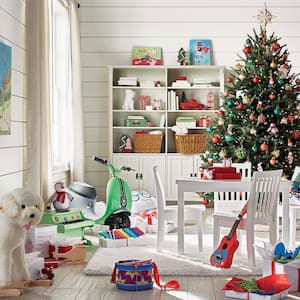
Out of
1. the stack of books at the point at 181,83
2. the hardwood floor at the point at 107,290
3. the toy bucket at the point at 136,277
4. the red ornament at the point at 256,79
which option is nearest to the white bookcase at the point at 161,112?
the stack of books at the point at 181,83

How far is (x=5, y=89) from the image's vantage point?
551 cm

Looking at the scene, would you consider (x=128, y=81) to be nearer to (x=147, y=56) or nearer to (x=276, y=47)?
(x=147, y=56)

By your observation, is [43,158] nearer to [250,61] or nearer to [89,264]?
[89,264]

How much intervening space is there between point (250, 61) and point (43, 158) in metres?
2.66

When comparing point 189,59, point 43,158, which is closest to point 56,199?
point 43,158

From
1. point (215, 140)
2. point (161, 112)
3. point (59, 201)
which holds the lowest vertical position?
point (59, 201)

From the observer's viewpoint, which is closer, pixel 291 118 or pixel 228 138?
pixel 291 118

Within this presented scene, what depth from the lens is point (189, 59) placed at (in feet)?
30.9

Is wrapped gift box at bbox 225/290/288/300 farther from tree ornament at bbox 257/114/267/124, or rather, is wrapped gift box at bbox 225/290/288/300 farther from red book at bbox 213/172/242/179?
tree ornament at bbox 257/114/267/124

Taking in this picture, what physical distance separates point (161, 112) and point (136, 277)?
5108mm

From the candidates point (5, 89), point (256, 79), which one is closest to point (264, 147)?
point (256, 79)

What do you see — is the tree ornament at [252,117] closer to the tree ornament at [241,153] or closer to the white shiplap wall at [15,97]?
the tree ornament at [241,153]

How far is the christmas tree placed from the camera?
Result: 7551 mm

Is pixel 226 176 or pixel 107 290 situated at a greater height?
pixel 226 176
